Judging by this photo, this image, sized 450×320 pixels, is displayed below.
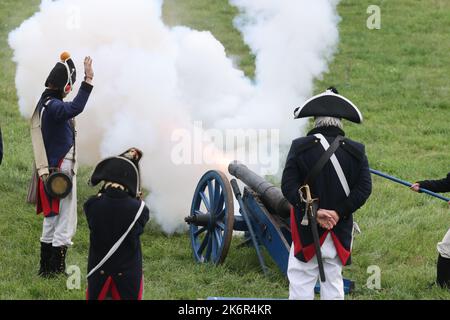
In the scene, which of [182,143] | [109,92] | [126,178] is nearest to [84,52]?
[109,92]

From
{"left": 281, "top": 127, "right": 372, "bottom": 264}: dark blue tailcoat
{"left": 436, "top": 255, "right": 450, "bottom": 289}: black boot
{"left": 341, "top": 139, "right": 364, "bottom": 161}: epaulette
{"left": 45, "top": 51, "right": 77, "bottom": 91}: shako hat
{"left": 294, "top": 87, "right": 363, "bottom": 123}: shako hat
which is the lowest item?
{"left": 436, "top": 255, "right": 450, "bottom": 289}: black boot

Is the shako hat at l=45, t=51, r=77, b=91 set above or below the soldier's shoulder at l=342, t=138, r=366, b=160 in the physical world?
above

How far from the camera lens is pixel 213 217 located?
7418mm

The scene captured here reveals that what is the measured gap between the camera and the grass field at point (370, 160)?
22.1 feet

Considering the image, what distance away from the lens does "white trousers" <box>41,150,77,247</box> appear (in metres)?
6.61

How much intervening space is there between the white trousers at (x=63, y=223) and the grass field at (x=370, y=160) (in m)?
0.31

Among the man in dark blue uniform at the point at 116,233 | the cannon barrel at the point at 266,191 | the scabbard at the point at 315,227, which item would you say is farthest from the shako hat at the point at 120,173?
the cannon barrel at the point at 266,191

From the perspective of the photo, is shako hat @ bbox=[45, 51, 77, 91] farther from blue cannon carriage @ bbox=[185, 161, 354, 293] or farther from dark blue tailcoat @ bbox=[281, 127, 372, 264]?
dark blue tailcoat @ bbox=[281, 127, 372, 264]

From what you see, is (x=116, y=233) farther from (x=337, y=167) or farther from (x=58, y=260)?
(x=58, y=260)

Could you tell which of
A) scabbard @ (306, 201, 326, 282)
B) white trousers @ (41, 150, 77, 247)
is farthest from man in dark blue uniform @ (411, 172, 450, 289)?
white trousers @ (41, 150, 77, 247)

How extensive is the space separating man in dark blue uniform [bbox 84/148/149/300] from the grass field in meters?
1.12

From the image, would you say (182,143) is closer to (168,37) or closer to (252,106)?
(252,106)

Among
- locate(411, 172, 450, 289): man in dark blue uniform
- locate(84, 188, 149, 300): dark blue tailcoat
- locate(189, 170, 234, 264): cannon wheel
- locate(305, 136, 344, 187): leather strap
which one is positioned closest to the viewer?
locate(84, 188, 149, 300): dark blue tailcoat

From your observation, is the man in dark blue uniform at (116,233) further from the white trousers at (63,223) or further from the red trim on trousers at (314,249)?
the white trousers at (63,223)
